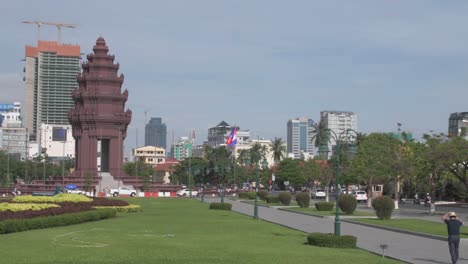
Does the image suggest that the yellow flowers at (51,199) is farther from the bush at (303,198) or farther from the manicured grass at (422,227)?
the bush at (303,198)

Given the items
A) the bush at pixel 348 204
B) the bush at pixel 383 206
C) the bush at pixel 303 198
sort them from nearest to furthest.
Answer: the bush at pixel 383 206 < the bush at pixel 348 204 < the bush at pixel 303 198

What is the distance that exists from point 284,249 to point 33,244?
8.35 m

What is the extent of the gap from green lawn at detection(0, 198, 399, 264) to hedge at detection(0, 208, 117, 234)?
628 mm

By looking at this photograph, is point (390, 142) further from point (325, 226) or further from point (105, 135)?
point (325, 226)

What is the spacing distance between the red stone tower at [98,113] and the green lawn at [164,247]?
71076mm

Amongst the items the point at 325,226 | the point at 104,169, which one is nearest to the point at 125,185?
the point at 104,169

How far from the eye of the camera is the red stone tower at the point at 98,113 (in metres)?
102

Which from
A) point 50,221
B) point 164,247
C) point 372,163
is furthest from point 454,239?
point 372,163

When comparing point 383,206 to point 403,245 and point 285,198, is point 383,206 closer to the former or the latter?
point 403,245

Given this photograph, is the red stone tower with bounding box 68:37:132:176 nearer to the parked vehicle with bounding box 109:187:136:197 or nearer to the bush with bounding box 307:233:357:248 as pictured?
the parked vehicle with bounding box 109:187:136:197

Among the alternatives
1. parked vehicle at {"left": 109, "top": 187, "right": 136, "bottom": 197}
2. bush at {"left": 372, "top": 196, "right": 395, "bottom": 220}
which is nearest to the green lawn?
bush at {"left": 372, "top": 196, "right": 395, "bottom": 220}

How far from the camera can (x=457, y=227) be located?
66.3 feet

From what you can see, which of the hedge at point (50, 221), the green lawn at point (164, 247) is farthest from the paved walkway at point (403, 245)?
the hedge at point (50, 221)

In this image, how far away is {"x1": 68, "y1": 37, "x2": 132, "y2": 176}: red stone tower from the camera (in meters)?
102
